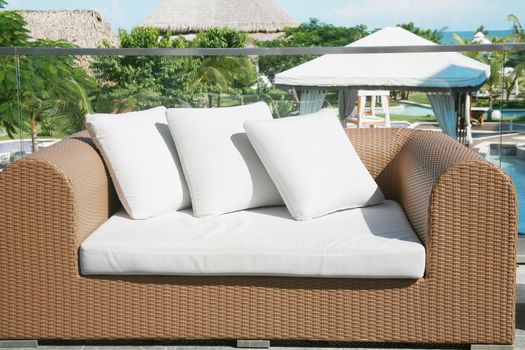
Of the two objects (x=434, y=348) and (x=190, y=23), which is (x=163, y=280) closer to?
(x=434, y=348)

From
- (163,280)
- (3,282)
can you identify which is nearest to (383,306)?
(163,280)

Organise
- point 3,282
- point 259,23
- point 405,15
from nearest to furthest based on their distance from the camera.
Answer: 1. point 3,282
2. point 259,23
3. point 405,15

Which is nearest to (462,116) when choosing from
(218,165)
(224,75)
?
(224,75)

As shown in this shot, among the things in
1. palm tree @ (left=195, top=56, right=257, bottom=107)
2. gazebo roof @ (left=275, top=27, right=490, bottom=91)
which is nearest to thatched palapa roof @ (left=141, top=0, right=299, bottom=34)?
gazebo roof @ (left=275, top=27, right=490, bottom=91)

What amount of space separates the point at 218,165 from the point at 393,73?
5.58 feet

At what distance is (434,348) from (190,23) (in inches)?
1318

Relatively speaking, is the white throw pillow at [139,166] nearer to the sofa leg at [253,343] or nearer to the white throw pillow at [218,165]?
the white throw pillow at [218,165]

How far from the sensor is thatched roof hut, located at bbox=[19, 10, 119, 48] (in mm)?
28359

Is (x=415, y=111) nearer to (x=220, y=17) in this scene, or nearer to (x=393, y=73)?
(x=393, y=73)

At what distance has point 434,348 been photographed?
249 cm

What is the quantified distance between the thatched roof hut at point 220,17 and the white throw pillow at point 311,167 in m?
32.3

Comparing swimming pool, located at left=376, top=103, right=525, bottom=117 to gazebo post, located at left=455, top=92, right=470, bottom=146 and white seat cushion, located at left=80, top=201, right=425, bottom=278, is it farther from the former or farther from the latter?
white seat cushion, located at left=80, top=201, right=425, bottom=278

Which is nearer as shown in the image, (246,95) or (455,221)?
(455,221)

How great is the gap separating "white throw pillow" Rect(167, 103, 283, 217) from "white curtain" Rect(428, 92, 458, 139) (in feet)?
4.56
